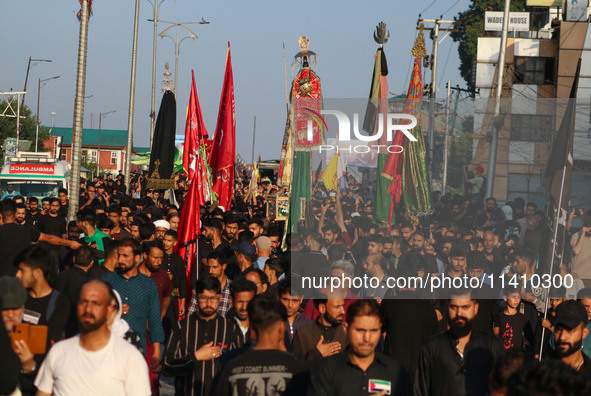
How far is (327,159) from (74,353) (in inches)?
193

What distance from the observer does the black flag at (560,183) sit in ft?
30.5

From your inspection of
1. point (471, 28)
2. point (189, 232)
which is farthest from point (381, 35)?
point (471, 28)

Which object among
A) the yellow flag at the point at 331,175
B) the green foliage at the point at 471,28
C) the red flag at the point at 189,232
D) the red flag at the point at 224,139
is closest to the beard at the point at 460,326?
the yellow flag at the point at 331,175

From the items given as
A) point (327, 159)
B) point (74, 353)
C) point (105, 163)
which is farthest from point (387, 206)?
point (105, 163)

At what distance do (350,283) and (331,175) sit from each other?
1841 millimetres

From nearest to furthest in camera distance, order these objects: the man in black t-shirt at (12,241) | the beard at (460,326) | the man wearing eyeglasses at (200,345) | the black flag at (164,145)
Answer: the beard at (460,326), the man wearing eyeglasses at (200,345), the man in black t-shirt at (12,241), the black flag at (164,145)

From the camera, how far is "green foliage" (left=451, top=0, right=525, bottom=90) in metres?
64.4

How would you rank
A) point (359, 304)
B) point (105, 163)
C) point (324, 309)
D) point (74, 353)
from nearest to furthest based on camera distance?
point (74, 353) < point (359, 304) < point (324, 309) < point (105, 163)

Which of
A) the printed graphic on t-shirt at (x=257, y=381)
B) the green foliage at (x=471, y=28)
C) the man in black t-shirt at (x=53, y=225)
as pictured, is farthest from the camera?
the green foliage at (x=471, y=28)

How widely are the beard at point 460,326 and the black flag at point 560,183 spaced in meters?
2.81

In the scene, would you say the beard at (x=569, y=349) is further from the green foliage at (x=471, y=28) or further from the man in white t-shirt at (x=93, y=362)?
the green foliage at (x=471, y=28)

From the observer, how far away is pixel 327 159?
9859 mm

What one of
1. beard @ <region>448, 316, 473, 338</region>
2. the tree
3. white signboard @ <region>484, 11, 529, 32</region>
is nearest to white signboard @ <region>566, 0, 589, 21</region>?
white signboard @ <region>484, 11, 529, 32</region>

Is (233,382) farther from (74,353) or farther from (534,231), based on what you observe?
(534,231)
